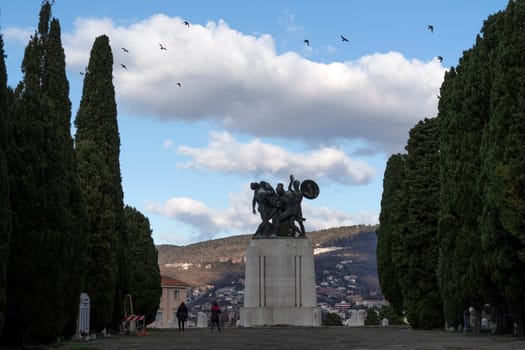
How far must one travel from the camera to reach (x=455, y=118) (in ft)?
109

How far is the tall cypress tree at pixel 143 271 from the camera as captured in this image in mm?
52781

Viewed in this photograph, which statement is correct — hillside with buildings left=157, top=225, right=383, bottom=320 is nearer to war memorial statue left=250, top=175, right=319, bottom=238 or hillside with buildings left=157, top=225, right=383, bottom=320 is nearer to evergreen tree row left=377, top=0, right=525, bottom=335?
war memorial statue left=250, top=175, right=319, bottom=238

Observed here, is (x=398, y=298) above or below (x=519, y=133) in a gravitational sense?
below

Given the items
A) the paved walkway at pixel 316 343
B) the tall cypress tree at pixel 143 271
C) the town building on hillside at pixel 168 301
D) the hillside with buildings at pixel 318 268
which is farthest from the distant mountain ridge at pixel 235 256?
the paved walkway at pixel 316 343

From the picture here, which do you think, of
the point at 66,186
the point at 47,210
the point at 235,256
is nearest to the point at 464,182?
the point at 66,186

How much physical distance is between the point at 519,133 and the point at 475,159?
5502 mm

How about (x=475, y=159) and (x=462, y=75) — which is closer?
(x=475, y=159)

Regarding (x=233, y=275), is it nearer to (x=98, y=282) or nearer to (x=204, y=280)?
(x=204, y=280)

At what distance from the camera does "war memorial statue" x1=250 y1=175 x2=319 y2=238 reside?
2008 inches

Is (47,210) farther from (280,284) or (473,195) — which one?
(280,284)

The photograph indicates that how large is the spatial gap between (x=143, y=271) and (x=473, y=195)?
2781cm

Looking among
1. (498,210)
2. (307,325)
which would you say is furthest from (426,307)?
(498,210)

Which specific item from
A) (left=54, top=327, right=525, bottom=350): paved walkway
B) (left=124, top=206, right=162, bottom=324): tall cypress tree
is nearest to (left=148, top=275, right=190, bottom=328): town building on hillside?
(left=124, top=206, right=162, bottom=324): tall cypress tree

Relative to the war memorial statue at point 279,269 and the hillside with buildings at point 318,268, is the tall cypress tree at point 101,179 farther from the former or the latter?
the hillside with buildings at point 318,268
